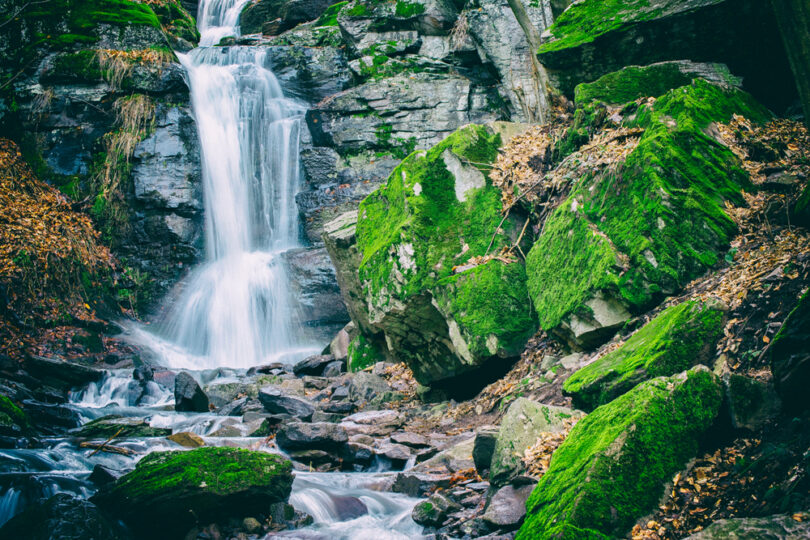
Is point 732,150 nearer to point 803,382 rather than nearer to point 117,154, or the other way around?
point 803,382

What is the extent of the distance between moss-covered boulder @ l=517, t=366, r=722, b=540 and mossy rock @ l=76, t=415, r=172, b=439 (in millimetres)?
5428

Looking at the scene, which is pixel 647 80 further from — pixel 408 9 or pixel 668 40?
pixel 408 9

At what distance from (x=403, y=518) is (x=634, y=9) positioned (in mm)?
6892

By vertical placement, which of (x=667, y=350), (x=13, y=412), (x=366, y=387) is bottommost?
(x=366, y=387)

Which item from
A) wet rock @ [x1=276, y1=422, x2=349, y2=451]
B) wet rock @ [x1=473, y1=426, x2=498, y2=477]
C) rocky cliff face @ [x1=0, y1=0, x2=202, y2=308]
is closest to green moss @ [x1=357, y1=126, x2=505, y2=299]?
wet rock @ [x1=276, y1=422, x2=349, y2=451]

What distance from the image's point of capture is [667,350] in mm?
3320

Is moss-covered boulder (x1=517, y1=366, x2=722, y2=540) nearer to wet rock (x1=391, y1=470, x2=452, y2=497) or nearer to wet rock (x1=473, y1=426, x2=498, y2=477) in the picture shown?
wet rock (x1=473, y1=426, x2=498, y2=477)

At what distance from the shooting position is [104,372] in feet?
32.2

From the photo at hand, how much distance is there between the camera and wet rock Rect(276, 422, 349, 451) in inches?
236

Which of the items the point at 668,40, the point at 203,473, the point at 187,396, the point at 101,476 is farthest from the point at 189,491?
the point at 668,40

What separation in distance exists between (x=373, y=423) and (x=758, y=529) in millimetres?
5334

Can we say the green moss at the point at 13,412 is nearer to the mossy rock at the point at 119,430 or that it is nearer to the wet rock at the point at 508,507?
the mossy rock at the point at 119,430

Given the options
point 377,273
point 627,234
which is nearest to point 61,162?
point 377,273

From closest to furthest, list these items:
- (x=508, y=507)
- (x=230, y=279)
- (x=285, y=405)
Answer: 1. (x=508, y=507)
2. (x=285, y=405)
3. (x=230, y=279)
